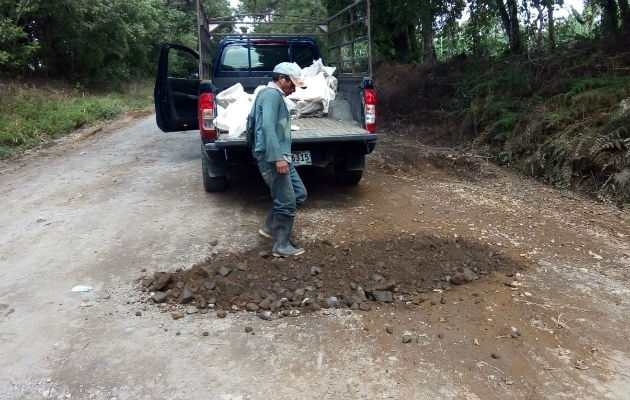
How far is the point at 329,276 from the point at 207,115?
8.11 ft

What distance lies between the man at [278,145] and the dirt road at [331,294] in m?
0.26

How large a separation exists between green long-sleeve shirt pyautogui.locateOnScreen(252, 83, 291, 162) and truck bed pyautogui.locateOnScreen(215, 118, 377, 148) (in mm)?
873

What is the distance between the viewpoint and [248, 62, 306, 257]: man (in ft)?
14.1

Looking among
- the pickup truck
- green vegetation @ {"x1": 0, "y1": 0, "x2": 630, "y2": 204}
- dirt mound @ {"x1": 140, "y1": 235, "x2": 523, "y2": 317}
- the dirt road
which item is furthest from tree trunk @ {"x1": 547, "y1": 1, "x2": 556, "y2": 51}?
dirt mound @ {"x1": 140, "y1": 235, "x2": 523, "y2": 317}

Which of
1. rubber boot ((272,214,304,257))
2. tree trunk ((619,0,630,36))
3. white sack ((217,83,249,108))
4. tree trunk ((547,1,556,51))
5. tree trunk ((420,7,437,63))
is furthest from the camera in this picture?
tree trunk ((420,7,437,63))

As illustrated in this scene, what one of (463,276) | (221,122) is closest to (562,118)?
(463,276)

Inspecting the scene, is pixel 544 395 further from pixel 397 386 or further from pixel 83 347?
pixel 83 347

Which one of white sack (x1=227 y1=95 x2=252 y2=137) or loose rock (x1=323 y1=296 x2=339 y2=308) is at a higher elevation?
white sack (x1=227 y1=95 x2=252 y2=137)

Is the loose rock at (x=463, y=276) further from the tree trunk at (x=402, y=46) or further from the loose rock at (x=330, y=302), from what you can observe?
the tree trunk at (x=402, y=46)

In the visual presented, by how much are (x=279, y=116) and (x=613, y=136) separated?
167 inches

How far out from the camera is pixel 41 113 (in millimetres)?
12969

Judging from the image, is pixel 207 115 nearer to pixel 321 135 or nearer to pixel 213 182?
pixel 213 182

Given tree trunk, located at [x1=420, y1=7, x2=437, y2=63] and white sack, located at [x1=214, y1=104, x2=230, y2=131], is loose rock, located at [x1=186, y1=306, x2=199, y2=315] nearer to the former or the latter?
white sack, located at [x1=214, y1=104, x2=230, y2=131]

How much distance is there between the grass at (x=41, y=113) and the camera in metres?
10.6
